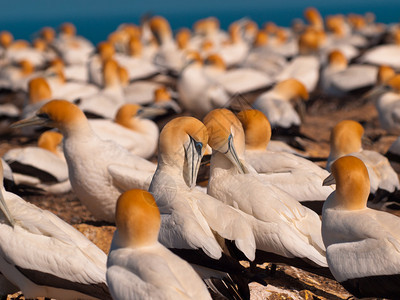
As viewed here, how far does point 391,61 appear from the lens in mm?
15891

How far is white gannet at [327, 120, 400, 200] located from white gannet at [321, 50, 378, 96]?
6777 millimetres

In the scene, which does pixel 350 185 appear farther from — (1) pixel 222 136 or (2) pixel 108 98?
(2) pixel 108 98

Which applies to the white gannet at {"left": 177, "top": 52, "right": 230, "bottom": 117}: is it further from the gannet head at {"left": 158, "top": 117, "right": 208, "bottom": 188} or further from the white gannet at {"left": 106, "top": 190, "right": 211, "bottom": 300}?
the white gannet at {"left": 106, "top": 190, "right": 211, "bottom": 300}

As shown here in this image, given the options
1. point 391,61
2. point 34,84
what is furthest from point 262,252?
point 391,61

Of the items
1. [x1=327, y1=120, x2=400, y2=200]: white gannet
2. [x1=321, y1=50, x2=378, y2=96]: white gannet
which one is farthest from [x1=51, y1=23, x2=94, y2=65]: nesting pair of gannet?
[x1=327, y1=120, x2=400, y2=200]: white gannet

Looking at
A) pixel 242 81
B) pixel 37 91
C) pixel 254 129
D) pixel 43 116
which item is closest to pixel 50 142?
pixel 43 116

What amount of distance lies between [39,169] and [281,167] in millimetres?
2977

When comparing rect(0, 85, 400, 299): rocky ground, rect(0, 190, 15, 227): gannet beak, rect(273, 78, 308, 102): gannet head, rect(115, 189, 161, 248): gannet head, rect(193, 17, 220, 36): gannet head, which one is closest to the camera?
rect(115, 189, 161, 248): gannet head

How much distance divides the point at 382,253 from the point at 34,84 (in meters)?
7.97

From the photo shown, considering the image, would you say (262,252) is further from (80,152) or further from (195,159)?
(80,152)

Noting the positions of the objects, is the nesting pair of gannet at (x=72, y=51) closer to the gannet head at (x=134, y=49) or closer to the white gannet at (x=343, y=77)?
the gannet head at (x=134, y=49)

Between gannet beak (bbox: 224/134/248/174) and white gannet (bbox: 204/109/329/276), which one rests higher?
gannet beak (bbox: 224/134/248/174)

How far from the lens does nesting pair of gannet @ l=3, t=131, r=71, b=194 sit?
772 centimetres

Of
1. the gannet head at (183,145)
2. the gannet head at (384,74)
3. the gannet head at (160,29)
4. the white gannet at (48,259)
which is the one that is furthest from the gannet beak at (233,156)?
the gannet head at (160,29)
